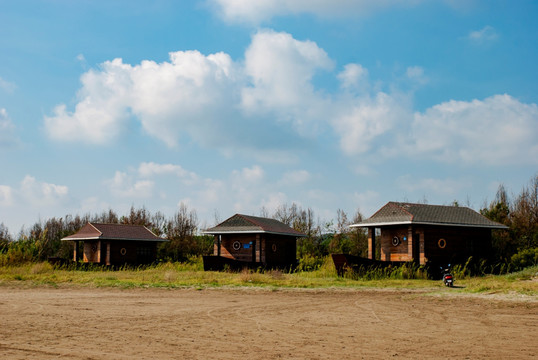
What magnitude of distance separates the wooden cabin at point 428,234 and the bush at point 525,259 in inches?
52.7

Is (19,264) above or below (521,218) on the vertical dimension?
below

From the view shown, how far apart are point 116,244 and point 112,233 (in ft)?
2.77

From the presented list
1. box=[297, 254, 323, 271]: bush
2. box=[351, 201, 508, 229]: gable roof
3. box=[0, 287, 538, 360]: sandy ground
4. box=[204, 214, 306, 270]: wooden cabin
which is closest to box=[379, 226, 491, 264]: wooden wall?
box=[351, 201, 508, 229]: gable roof

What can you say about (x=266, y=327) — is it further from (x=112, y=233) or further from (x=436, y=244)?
(x=112, y=233)

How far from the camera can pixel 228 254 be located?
3344cm

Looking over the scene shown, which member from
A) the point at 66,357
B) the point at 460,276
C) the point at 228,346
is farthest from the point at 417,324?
the point at 460,276

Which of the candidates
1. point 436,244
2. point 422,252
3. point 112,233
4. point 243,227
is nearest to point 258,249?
point 243,227

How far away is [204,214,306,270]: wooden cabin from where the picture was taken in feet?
105

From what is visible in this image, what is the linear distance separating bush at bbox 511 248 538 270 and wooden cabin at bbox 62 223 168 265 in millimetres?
24036

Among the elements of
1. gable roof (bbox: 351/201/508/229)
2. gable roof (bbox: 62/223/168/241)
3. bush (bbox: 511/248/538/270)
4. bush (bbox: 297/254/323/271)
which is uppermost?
gable roof (bbox: 351/201/508/229)

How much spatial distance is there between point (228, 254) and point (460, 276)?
49.6 ft

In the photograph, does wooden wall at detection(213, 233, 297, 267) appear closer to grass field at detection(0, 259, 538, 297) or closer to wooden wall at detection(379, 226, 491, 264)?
grass field at detection(0, 259, 538, 297)

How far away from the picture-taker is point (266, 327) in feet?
31.1

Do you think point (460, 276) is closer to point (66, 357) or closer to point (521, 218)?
point (521, 218)
